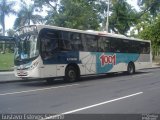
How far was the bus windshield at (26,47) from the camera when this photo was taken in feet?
56.9

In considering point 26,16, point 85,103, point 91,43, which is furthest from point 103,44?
point 26,16

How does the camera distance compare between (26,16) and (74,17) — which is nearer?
(74,17)

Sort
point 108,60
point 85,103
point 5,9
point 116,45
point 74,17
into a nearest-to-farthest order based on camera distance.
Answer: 1. point 85,103
2. point 108,60
3. point 116,45
4. point 74,17
5. point 5,9

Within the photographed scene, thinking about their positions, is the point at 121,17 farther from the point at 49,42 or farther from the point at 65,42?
the point at 49,42

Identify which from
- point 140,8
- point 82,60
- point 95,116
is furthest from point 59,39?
point 140,8

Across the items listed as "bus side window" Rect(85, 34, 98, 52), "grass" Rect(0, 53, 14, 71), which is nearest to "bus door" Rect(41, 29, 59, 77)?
"bus side window" Rect(85, 34, 98, 52)

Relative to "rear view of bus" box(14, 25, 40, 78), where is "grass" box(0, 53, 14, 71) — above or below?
below

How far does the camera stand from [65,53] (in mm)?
19031

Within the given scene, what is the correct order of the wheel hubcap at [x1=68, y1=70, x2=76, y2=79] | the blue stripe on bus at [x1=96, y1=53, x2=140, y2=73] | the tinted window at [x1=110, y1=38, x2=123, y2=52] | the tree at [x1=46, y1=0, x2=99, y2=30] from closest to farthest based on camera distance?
the wheel hubcap at [x1=68, y1=70, x2=76, y2=79]
the blue stripe on bus at [x1=96, y1=53, x2=140, y2=73]
the tinted window at [x1=110, y1=38, x2=123, y2=52]
the tree at [x1=46, y1=0, x2=99, y2=30]

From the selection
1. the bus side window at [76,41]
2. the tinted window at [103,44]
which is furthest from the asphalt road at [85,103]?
the tinted window at [103,44]

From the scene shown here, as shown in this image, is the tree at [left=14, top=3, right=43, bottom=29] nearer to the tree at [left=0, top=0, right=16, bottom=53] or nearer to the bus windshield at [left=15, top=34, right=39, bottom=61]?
the tree at [left=0, top=0, right=16, bottom=53]

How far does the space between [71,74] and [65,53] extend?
1.34 m

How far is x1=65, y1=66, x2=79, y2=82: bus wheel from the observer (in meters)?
19.3

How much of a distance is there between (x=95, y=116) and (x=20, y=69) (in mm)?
9705
